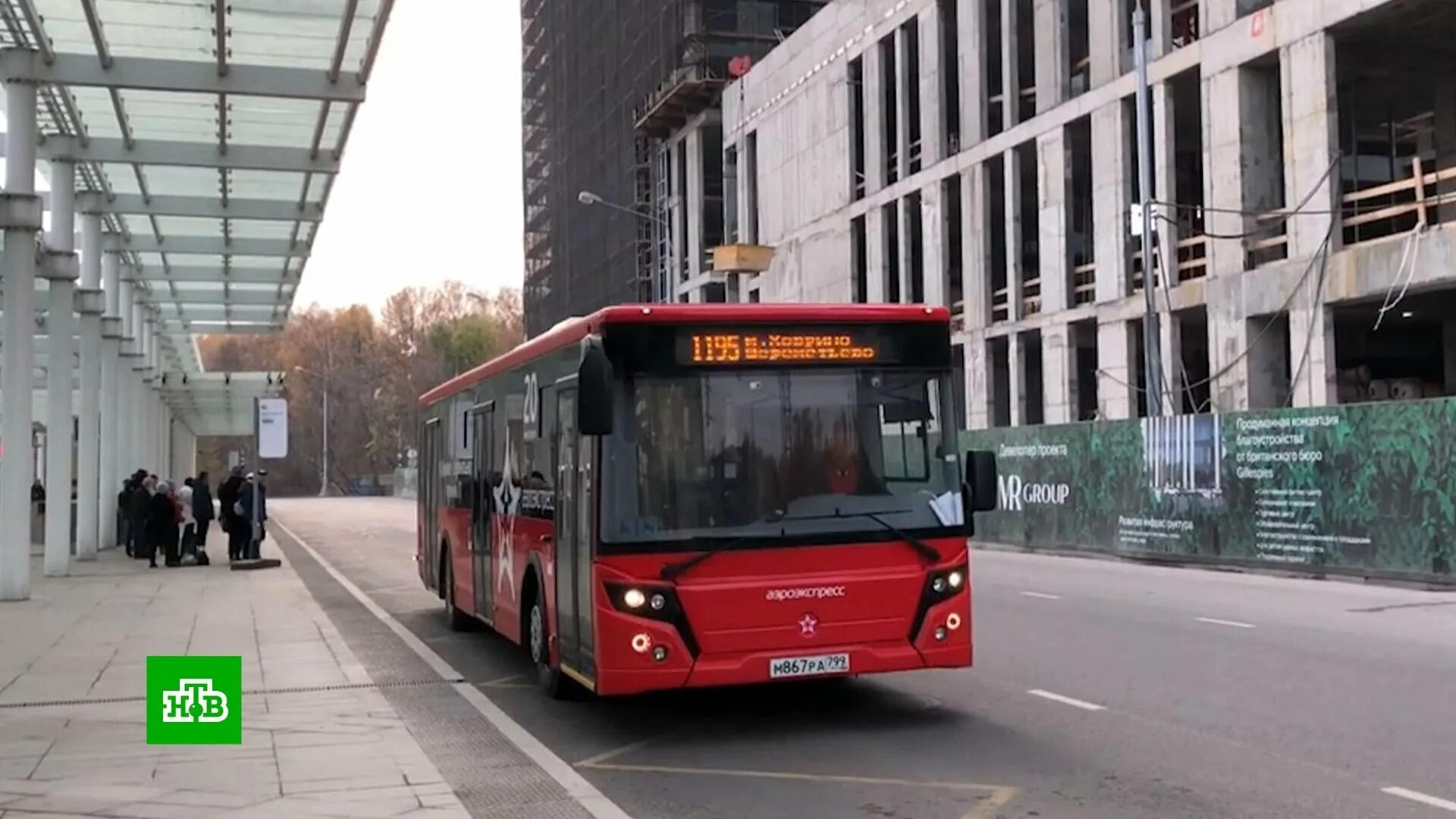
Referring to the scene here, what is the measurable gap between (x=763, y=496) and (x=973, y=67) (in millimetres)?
33021

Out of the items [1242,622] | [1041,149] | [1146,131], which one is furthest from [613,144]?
[1242,622]

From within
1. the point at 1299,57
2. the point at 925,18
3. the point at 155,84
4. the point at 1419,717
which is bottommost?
the point at 1419,717

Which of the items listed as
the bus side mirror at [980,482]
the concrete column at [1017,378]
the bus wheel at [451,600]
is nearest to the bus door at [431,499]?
the bus wheel at [451,600]

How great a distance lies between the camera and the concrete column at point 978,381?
131 ft

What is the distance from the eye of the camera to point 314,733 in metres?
9.47

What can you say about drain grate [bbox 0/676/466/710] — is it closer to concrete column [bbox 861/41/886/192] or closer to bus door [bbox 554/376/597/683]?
A: bus door [bbox 554/376/597/683]

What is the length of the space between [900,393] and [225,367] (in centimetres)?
12866

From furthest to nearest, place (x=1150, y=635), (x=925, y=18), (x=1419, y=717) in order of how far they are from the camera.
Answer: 1. (x=925, y=18)
2. (x=1150, y=635)
3. (x=1419, y=717)

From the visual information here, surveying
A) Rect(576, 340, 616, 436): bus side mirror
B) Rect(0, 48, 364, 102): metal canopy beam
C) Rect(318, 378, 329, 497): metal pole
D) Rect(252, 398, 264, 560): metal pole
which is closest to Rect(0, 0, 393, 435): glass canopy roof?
Rect(0, 48, 364, 102): metal canopy beam

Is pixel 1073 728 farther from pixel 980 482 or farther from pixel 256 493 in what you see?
pixel 256 493

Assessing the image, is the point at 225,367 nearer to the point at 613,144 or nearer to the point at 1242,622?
the point at 613,144

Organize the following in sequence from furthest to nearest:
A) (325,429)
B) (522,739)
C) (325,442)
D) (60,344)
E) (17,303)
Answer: (325,429) < (325,442) < (60,344) < (17,303) < (522,739)

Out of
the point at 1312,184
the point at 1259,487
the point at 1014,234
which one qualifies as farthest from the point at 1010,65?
the point at 1259,487

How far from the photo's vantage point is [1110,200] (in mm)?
33969
